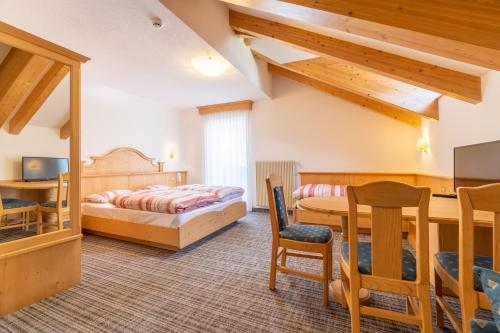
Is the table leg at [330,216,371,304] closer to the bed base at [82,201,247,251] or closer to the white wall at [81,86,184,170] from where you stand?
the bed base at [82,201,247,251]

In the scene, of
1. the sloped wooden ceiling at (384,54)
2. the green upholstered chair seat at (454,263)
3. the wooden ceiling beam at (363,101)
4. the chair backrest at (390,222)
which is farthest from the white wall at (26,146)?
the wooden ceiling beam at (363,101)

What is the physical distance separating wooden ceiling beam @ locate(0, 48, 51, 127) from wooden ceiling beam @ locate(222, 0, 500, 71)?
1990 mm

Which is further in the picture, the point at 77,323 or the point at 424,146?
the point at 424,146

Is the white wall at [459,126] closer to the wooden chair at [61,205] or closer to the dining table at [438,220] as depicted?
the dining table at [438,220]

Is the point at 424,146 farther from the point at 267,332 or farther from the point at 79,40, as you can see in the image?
the point at 79,40

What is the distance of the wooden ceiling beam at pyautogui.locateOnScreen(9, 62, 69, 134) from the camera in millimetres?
2086

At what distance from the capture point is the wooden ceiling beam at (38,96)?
2.09 metres

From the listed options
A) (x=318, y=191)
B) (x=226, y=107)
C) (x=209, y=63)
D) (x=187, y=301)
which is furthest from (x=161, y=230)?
(x=226, y=107)

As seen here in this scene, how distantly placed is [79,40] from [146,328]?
2901 millimetres

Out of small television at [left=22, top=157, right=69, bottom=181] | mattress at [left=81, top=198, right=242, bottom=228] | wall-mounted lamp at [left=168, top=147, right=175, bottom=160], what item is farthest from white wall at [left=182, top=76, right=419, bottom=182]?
small television at [left=22, top=157, right=69, bottom=181]

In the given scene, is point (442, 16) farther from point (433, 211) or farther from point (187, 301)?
point (187, 301)

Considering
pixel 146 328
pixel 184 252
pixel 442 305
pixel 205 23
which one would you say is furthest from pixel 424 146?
pixel 146 328

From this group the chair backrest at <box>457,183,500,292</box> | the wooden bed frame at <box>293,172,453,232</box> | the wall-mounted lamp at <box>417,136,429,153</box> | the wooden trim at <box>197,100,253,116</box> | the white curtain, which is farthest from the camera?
the white curtain

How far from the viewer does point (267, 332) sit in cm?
146
